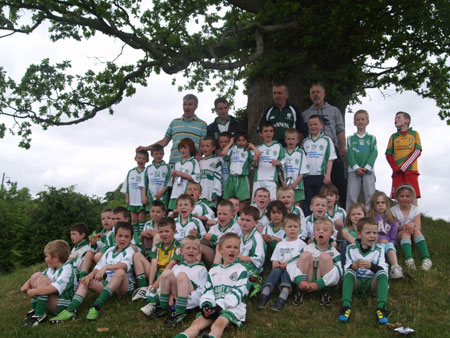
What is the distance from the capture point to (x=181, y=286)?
17.7 feet

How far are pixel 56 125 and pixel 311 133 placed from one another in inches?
262

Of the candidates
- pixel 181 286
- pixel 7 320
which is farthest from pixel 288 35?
pixel 7 320

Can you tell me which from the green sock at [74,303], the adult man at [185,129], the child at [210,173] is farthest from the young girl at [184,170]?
the green sock at [74,303]

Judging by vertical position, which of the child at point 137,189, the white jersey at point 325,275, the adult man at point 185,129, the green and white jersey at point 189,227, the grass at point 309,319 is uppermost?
the adult man at point 185,129

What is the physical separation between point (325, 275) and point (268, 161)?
2666mm

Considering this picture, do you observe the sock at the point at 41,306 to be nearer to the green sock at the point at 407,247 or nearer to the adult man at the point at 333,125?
the green sock at the point at 407,247

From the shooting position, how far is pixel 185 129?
8.88 m

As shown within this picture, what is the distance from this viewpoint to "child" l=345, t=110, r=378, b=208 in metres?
8.10

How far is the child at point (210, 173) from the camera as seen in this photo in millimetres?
8151

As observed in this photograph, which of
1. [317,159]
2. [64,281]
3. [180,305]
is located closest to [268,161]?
[317,159]

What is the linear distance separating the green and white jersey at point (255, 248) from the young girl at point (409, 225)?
8.27 ft

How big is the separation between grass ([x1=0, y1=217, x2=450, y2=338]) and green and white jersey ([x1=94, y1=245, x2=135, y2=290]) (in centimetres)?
34

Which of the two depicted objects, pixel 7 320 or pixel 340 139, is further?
pixel 340 139

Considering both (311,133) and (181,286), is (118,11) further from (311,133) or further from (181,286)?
(181,286)
